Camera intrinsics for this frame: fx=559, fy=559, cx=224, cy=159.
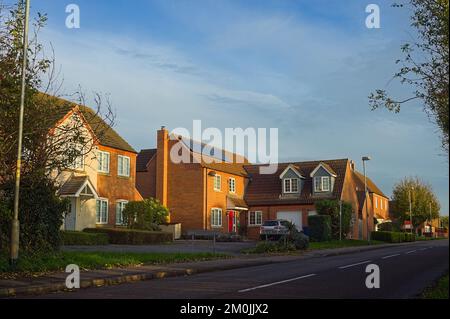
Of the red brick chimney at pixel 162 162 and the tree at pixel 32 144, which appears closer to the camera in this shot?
the tree at pixel 32 144

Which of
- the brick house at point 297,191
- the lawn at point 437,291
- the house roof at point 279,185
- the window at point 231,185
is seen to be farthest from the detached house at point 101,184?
the lawn at point 437,291

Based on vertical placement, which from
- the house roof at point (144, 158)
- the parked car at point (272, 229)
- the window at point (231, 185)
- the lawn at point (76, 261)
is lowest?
the lawn at point (76, 261)

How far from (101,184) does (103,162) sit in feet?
5.13

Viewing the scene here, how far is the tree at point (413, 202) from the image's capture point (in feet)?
272

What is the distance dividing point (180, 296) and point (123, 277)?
4.09 meters

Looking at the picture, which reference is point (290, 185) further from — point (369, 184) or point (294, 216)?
point (369, 184)

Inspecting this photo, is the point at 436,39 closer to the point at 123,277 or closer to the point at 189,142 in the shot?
the point at 123,277

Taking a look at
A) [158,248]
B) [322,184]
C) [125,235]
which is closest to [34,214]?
[158,248]

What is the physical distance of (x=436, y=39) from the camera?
48.4 feet

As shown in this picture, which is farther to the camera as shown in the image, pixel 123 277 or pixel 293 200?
pixel 293 200

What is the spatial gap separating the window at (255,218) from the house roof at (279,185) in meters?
0.96

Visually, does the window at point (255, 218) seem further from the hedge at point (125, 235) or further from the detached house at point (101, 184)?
the hedge at point (125, 235)

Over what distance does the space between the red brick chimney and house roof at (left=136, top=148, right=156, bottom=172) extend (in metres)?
1.71
